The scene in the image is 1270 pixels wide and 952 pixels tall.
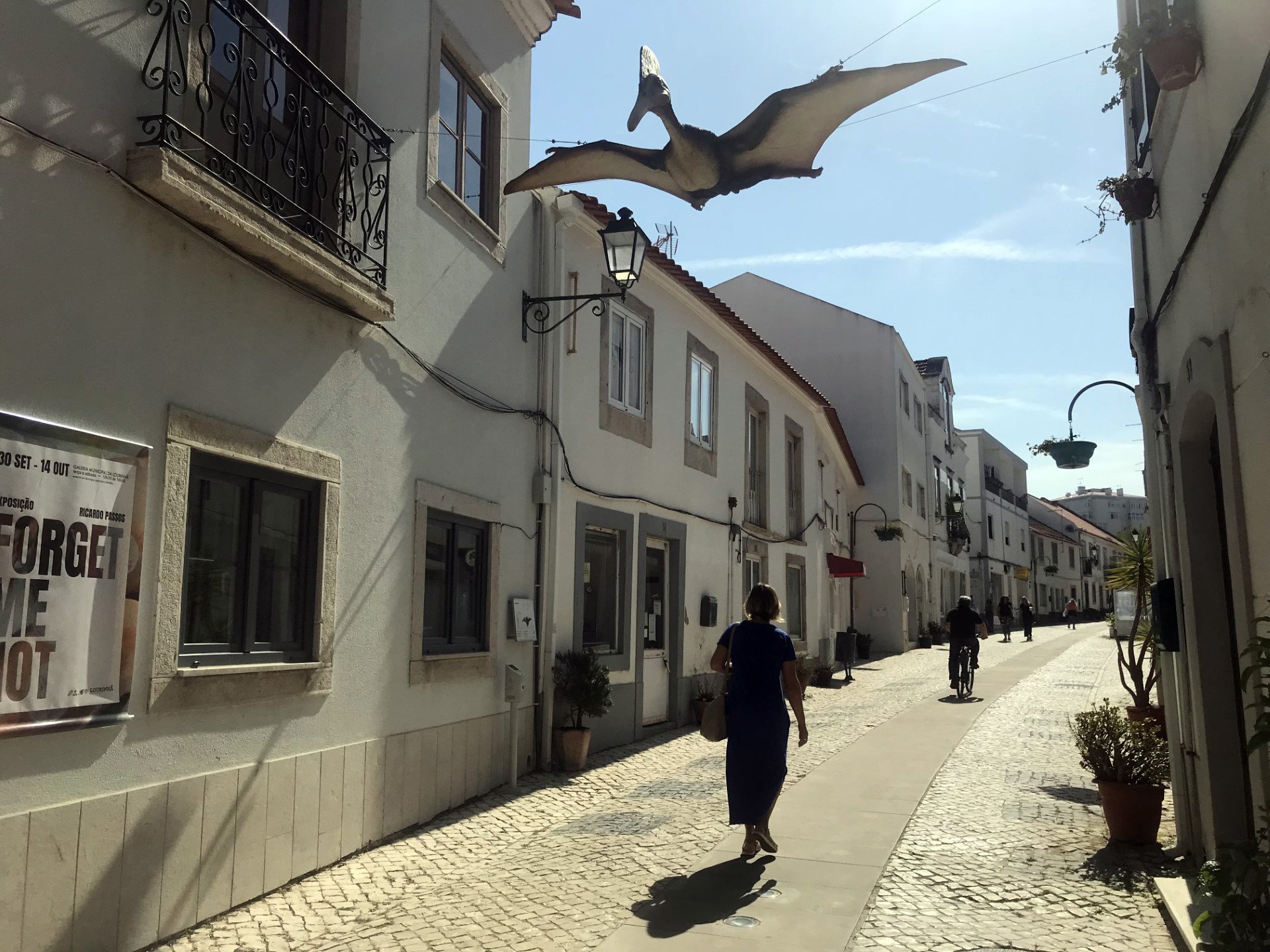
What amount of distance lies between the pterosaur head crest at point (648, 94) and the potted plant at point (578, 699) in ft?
17.0

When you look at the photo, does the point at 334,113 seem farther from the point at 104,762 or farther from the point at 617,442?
the point at 617,442

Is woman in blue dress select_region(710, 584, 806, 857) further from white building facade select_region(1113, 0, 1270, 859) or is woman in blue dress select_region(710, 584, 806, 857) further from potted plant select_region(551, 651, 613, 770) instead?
potted plant select_region(551, 651, 613, 770)

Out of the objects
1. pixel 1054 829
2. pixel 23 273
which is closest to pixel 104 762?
pixel 23 273

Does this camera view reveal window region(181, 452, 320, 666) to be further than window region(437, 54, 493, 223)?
No

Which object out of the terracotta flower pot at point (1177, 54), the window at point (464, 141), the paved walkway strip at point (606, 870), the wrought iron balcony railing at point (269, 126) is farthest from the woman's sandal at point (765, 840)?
the window at point (464, 141)

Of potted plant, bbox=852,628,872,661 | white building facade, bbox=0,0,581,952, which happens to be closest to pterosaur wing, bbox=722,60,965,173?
white building facade, bbox=0,0,581,952

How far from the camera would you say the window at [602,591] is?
420 inches

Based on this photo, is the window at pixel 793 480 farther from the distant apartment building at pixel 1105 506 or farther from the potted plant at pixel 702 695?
the distant apartment building at pixel 1105 506

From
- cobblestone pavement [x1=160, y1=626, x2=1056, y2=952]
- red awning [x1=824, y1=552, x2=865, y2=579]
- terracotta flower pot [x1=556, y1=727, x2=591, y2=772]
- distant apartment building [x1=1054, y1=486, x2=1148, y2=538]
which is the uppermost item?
distant apartment building [x1=1054, y1=486, x2=1148, y2=538]

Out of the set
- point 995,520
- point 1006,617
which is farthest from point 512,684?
point 995,520

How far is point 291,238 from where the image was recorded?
18.2ft

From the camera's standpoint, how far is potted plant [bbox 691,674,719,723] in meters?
12.6

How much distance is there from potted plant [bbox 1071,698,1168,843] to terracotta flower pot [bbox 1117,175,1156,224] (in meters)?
3.17

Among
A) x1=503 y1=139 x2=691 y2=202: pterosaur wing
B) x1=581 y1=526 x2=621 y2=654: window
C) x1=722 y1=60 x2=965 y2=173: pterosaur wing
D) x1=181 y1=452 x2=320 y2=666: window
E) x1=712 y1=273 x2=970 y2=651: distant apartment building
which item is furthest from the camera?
x1=712 y1=273 x2=970 y2=651: distant apartment building
